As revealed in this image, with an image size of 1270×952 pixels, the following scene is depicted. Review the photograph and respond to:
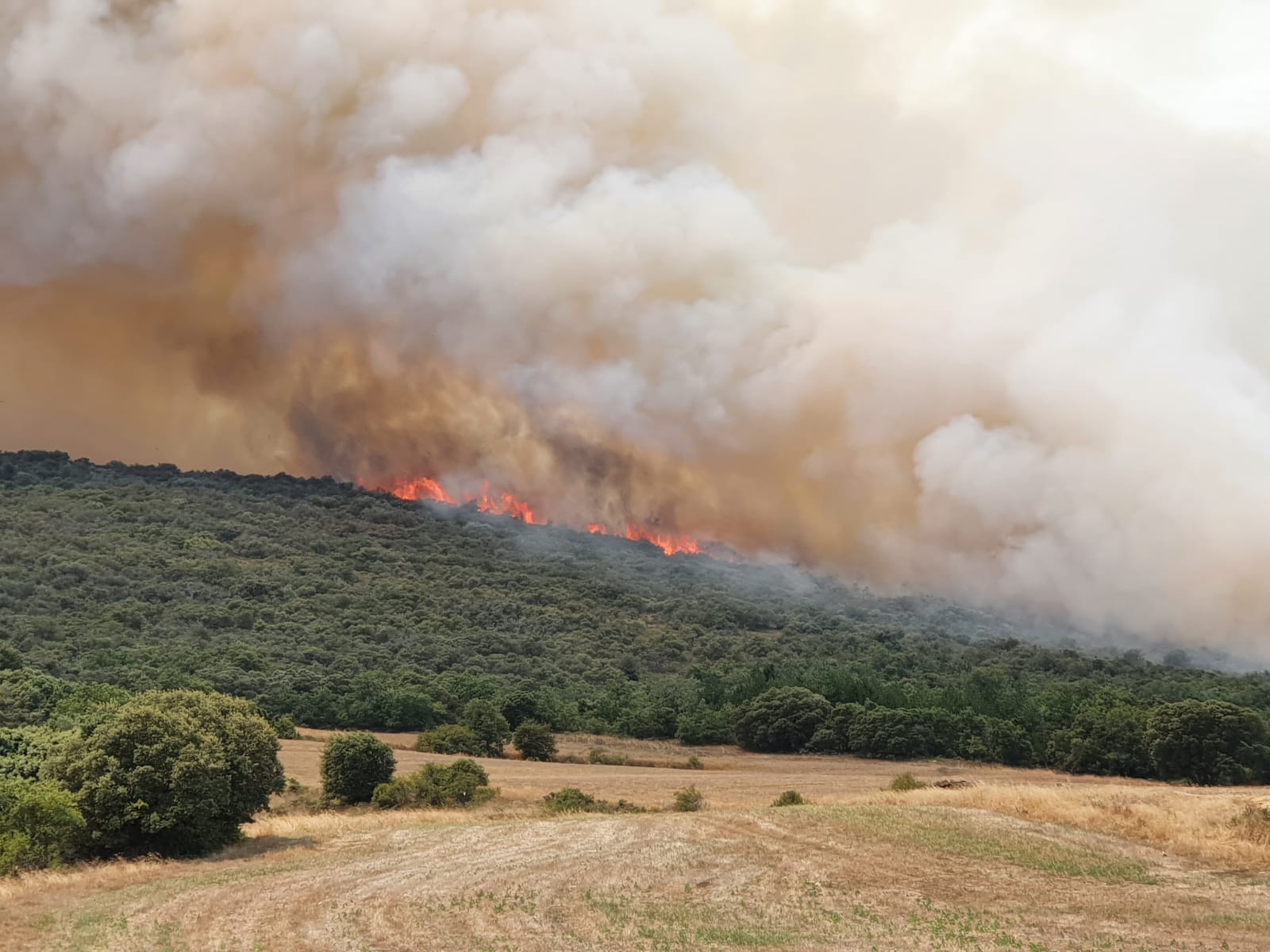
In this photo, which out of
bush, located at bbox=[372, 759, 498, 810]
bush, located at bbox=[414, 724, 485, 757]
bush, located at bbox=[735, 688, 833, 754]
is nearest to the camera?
bush, located at bbox=[372, 759, 498, 810]

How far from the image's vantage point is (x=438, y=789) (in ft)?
230

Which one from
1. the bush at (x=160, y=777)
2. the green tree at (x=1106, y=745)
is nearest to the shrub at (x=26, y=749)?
the bush at (x=160, y=777)

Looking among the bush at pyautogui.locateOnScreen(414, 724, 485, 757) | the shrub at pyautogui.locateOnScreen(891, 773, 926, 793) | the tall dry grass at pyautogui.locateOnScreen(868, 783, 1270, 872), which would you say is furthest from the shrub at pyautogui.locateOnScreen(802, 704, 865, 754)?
the tall dry grass at pyautogui.locateOnScreen(868, 783, 1270, 872)

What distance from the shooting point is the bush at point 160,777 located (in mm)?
48719

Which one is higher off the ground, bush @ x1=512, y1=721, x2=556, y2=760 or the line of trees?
the line of trees

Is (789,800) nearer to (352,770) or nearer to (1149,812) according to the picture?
(1149,812)

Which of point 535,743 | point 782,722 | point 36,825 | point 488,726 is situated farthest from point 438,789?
point 782,722

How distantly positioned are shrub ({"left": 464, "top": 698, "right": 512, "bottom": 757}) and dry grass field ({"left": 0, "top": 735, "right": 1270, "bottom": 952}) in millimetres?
41802

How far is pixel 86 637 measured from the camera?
161375 mm

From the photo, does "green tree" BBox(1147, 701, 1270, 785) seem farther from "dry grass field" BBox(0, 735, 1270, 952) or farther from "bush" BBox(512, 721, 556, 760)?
"bush" BBox(512, 721, 556, 760)

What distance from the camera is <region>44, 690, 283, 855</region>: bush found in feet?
160

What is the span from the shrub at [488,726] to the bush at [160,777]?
195ft

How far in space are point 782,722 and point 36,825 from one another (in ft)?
306

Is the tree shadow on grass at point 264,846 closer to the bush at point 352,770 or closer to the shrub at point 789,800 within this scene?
the bush at point 352,770
